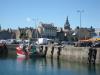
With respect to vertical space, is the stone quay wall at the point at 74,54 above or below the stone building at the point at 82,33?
below

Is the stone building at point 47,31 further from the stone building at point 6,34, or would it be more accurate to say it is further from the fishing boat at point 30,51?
the fishing boat at point 30,51

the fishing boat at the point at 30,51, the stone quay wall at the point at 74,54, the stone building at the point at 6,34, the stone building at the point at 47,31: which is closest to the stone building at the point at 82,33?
the stone building at the point at 47,31

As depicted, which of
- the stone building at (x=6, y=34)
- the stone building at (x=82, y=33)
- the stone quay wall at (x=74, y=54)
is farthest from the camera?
the stone building at (x=6, y=34)

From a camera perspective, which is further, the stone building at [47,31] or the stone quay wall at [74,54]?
the stone building at [47,31]

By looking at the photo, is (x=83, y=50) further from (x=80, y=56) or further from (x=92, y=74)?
(x=92, y=74)

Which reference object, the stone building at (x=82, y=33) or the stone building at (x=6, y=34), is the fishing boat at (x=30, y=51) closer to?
the stone building at (x=82, y=33)

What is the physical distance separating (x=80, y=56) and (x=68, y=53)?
5.69 metres

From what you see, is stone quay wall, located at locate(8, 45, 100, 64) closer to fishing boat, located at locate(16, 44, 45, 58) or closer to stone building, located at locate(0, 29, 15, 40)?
fishing boat, located at locate(16, 44, 45, 58)

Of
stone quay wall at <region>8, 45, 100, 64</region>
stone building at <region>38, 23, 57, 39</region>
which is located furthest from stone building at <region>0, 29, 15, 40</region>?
stone quay wall at <region>8, 45, 100, 64</region>

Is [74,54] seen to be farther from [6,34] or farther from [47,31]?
[6,34]

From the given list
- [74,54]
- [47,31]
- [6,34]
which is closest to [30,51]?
[74,54]

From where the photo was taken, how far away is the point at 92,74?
158 feet

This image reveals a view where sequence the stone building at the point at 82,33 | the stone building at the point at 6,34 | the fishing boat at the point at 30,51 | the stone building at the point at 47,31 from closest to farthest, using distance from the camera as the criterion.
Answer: the fishing boat at the point at 30,51 < the stone building at the point at 82,33 < the stone building at the point at 47,31 < the stone building at the point at 6,34

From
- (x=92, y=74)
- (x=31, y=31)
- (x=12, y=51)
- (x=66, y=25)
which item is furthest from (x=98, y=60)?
(x=66, y=25)
